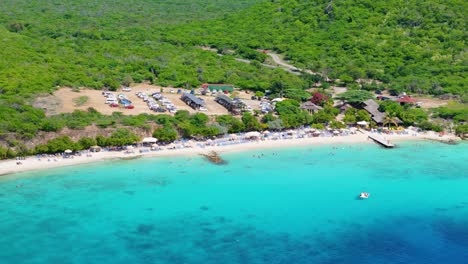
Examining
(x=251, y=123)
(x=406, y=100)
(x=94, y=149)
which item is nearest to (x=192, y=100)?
(x=251, y=123)

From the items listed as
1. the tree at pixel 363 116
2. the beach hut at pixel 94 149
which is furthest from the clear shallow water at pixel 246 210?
the tree at pixel 363 116

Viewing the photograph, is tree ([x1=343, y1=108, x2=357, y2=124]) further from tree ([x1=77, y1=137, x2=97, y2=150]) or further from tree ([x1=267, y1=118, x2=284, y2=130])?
tree ([x1=77, y1=137, x2=97, y2=150])

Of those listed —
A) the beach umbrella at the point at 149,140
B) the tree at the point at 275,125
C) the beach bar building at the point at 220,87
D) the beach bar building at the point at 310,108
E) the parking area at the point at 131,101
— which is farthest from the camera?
the beach bar building at the point at 220,87

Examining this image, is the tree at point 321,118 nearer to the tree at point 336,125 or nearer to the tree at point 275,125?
the tree at point 336,125

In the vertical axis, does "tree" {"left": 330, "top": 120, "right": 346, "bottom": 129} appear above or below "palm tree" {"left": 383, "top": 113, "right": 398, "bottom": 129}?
below

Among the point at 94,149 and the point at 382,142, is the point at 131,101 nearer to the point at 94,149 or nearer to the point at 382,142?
the point at 94,149

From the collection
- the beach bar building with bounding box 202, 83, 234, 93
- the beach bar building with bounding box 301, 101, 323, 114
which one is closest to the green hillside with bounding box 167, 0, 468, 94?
the beach bar building with bounding box 301, 101, 323, 114

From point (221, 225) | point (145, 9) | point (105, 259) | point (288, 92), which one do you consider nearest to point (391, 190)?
point (221, 225)

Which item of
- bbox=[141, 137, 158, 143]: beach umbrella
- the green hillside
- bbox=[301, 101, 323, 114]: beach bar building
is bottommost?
bbox=[141, 137, 158, 143]: beach umbrella
